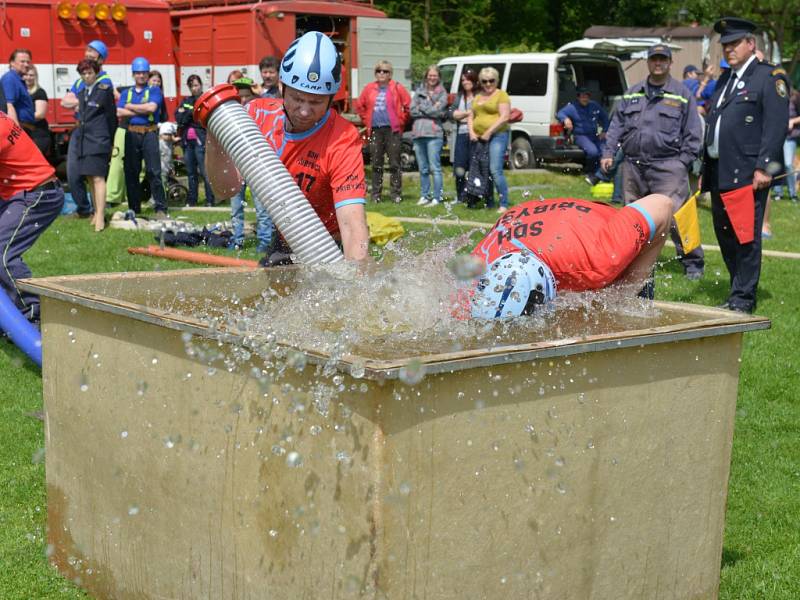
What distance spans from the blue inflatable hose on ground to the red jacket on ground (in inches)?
403

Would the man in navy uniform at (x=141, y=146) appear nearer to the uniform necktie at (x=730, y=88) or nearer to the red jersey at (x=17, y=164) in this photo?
the red jersey at (x=17, y=164)

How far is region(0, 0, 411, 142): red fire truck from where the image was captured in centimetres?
1911

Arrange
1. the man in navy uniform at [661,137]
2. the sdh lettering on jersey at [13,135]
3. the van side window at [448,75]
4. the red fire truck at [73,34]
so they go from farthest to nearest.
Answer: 1. the van side window at [448,75]
2. the red fire truck at [73,34]
3. the man in navy uniform at [661,137]
4. the sdh lettering on jersey at [13,135]

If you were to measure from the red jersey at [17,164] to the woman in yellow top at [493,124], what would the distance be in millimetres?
8825

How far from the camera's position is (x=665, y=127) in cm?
988

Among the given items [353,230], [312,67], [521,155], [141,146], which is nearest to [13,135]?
[312,67]

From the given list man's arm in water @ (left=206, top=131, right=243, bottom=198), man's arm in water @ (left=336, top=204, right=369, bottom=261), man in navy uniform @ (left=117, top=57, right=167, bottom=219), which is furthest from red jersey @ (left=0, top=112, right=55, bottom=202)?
man in navy uniform @ (left=117, top=57, right=167, bottom=219)

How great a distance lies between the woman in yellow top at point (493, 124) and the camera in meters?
15.3

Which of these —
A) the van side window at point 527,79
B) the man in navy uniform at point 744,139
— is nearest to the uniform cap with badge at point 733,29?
the man in navy uniform at point 744,139

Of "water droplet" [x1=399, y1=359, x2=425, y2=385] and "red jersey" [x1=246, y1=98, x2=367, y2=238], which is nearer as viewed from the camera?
"water droplet" [x1=399, y1=359, x2=425, y2=385]

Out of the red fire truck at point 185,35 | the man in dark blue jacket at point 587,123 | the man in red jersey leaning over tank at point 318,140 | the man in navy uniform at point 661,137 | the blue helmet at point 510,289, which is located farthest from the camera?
the man in dark blue jacket at point 587,123

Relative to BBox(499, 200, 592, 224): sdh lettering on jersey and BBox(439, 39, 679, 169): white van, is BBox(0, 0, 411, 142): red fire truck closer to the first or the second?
BBox(439, 39, 679, 169): white van

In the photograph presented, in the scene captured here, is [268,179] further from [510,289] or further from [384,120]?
[384,120]

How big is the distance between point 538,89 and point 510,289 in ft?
64.1
